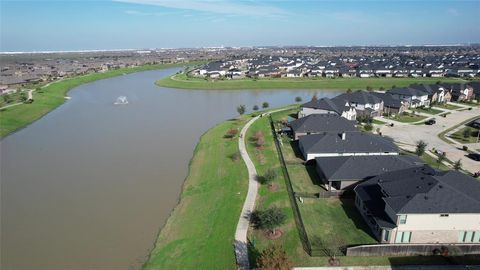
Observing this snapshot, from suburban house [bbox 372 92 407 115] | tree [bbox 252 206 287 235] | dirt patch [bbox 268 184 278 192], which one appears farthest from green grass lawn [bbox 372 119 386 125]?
tree [bbox 252 206 287 235]

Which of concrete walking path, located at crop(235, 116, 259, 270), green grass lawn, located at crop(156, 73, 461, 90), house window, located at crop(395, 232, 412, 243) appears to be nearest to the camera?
concrete walking path, located at crop(235, 116, 259, 270)

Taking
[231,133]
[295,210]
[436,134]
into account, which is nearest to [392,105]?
[436,134]

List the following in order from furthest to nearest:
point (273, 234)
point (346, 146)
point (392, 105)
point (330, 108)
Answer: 1. point (392, 105)
2. point (330, 108)
3. point (346, 146)
4. point (273, 234)

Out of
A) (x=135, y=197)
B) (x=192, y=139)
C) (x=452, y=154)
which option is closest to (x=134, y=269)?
(x=135, y=197)

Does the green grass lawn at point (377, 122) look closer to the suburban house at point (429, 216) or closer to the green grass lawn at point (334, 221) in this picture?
the green grass lawn at point (334, 221)

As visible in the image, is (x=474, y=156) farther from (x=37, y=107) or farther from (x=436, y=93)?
(x=37, y=107)

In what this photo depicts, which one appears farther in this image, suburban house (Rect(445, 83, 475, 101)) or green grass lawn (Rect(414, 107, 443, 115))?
suburban house (Rect(445, 83, 475, 101))

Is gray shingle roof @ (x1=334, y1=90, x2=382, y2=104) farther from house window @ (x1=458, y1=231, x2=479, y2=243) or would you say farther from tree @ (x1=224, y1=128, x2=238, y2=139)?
house window @ (x1=458, y1=231, x2=479, y2=243)
